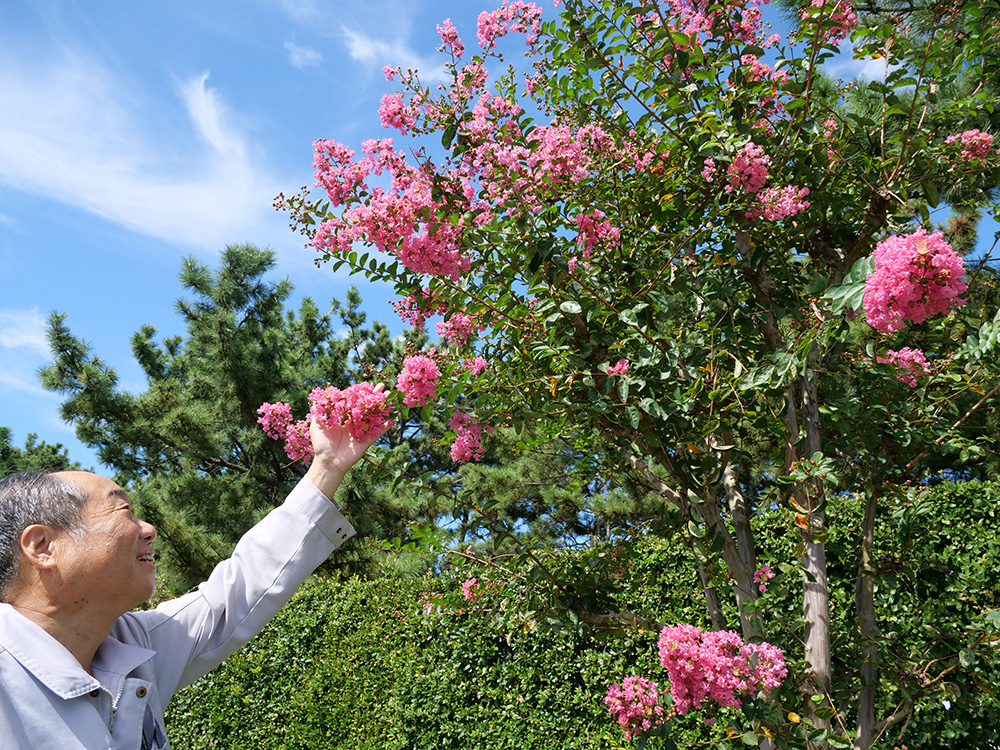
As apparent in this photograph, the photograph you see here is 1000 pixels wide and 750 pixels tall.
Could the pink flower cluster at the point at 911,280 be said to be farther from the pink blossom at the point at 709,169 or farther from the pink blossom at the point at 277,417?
the pink blossom at the point at 277,417

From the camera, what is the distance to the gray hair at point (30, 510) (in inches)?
42.5

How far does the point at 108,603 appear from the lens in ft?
3.62

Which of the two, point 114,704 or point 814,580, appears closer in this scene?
point 114,704

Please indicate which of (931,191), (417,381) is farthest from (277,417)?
(931,191)

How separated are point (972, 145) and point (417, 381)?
1.71 metres

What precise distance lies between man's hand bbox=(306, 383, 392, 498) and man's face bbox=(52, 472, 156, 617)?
0.30 m

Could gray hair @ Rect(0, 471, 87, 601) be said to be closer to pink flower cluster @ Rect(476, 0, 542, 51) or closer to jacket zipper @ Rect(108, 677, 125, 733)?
jacket zipper @ Rect(108, 677, 125, 733)

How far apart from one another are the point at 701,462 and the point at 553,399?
1.45 ft

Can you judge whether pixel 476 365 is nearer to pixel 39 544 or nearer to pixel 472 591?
pixel 472 591

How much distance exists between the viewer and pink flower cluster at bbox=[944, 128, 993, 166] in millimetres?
1954

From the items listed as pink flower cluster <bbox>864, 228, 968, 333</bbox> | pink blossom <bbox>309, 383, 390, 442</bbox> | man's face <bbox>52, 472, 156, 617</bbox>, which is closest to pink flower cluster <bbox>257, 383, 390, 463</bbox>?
pink blossom <bbox>309, 383, 390, 442</bbox>

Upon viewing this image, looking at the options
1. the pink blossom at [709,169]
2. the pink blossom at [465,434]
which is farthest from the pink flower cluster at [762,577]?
the pink blossom at [709,169]

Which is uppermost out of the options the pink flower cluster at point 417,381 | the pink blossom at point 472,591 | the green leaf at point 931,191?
the green leaf at point 931,191

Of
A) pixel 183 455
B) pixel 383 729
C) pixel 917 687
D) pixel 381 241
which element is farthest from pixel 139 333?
pixel 917 687
